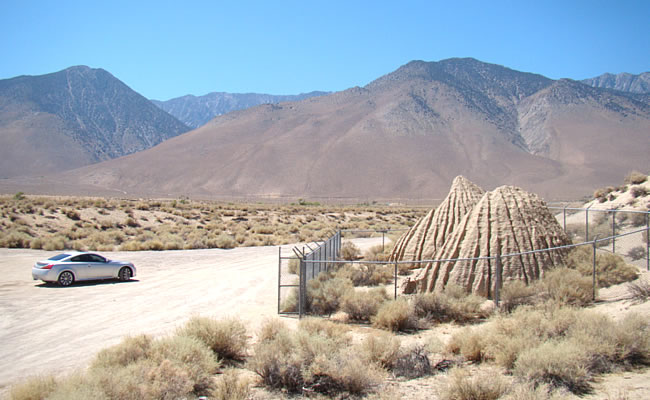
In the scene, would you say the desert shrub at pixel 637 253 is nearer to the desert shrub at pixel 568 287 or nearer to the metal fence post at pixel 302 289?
the desert shrub at pixel 568 287

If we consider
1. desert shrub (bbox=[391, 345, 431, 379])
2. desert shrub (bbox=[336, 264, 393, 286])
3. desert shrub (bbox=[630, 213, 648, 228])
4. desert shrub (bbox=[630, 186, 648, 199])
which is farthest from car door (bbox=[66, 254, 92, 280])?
desert shrub (bbox=[630, 186, 648, 199])

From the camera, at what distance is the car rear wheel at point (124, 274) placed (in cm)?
1980

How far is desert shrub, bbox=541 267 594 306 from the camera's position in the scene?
1208cm

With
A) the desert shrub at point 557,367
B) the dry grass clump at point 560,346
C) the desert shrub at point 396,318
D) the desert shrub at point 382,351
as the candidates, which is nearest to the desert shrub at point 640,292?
the dry grass clump at point 560,346

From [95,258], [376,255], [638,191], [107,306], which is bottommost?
[107,306]

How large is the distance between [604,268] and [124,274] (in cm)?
1715

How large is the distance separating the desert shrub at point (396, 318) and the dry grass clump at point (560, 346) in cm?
203

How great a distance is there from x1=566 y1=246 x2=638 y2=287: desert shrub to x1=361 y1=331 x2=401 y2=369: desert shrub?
7.72 metres

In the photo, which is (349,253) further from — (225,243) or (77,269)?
(225,243)

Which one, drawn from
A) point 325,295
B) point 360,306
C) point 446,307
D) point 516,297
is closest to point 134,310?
point 325,295

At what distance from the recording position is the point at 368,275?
59.1 ft

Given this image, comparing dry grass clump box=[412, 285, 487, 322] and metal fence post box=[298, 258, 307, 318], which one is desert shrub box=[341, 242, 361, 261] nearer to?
metal fence post box=[298, 258, 307, 318]

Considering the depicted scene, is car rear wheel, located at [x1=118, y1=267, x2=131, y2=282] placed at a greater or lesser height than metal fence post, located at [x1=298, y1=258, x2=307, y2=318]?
lesser

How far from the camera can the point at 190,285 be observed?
18.7 m
